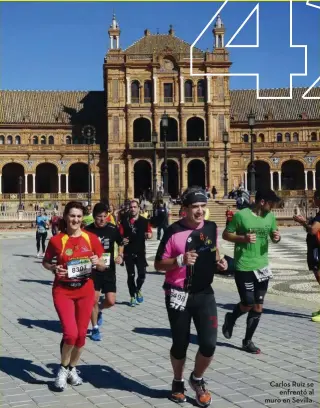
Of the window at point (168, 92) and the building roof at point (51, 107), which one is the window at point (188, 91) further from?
the building roof at point (51, 107)

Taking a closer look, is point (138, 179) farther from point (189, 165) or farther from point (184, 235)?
point (184, 235)

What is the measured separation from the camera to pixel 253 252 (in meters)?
7.75

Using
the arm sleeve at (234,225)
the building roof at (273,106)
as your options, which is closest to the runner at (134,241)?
the arm sleeve at (234,225)

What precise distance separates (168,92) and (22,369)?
5809 cm

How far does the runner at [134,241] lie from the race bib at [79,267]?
4629 mm

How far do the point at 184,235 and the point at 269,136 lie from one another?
67.8 m

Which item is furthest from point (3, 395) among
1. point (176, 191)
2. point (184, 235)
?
point (176, 191)

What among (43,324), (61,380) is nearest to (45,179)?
(43,324)

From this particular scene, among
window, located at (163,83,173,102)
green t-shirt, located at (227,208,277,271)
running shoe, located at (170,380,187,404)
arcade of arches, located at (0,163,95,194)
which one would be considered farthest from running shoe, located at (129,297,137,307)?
arcade of arches, located at (0,163,95,194)

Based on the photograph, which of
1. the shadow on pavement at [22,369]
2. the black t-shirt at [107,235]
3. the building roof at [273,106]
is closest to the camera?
the shadow on pavement at [22,369]

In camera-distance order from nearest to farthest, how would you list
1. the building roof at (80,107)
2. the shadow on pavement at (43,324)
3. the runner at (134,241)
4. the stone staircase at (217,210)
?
the shadow on pavement at (43,324) → the runner at (134,241) → the stone staircase at (217,210) → the building roof at (80,107)

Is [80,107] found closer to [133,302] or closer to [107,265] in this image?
[133,302]

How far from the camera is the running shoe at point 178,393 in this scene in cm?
→ 580

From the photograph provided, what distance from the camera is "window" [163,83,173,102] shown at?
63.5 metres
